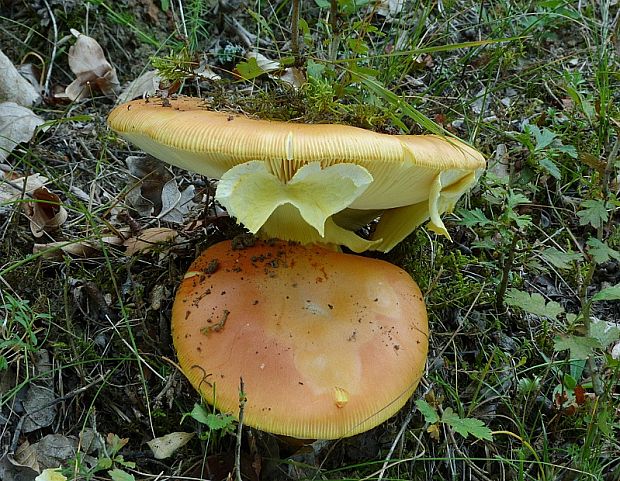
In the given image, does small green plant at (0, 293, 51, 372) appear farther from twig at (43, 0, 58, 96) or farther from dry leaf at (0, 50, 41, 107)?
twig at (43, 0, 58, 96)

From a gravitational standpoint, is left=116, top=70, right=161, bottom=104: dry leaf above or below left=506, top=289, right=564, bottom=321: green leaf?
below

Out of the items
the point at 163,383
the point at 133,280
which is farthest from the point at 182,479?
the point at 133,280

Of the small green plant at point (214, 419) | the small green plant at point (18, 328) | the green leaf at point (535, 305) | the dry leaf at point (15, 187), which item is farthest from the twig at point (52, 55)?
the green leaf at point (535, 305)

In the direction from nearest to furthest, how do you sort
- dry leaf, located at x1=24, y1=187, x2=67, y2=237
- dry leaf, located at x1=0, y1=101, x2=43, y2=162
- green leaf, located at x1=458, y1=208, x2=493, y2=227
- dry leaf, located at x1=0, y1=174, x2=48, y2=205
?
green leaf, located at x1=458, y1=208, x2=493, y2=227, dry leaf, located at x1=24, y1=187, x2=67, y2=237, dry leaf, located at x1=0, y1=174, x2=48, y2=205, dry leaf, located at x1=0, y1=101, x2=43, y2=162

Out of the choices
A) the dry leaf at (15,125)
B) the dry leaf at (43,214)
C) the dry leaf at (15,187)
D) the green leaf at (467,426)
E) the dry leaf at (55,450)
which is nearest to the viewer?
the green leaf at (467,426)

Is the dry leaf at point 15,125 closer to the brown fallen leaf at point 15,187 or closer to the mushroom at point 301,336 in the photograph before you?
the brown fallen leaf at point 15,187

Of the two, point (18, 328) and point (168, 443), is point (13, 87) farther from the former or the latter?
point (168, 443)

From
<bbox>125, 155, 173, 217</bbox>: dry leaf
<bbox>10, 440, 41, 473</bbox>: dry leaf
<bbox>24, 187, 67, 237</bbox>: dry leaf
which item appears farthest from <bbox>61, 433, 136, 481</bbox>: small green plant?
Answer: <bbox>125, 155, 173, 217</bbox>: dry leaf

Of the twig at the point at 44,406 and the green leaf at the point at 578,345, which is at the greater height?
the green leaf at the point at 578,345
